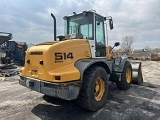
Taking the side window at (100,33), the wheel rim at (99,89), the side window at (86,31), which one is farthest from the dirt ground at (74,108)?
the side window at (86,31)

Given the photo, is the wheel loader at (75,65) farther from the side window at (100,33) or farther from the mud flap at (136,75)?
the mud flap at (136,75)

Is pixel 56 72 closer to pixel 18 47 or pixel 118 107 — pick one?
pixel 118 107

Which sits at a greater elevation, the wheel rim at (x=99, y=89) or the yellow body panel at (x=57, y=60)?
the yellow body panel at (x=57, y=60)

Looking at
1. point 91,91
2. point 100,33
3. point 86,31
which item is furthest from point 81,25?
point 91,91

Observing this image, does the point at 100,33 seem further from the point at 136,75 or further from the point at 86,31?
the point at 136,75

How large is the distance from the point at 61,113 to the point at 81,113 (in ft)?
1.73

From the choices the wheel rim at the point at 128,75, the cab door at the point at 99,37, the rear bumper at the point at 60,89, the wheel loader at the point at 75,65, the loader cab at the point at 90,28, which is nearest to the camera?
the rear bumper at the point at 60,89

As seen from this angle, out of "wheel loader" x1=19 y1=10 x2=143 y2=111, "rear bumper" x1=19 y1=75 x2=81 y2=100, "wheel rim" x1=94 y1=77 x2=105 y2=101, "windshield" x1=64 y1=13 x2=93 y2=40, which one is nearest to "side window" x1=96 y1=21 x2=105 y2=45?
"wheel loader" x1=19 y1=10 x2=143 y2=111

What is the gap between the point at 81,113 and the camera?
5262mm

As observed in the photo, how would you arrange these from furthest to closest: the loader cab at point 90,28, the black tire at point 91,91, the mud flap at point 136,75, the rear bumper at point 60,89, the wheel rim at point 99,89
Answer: the mud flap at point 136,75, the loader cab at point 90,28, the wheel rim at point 99,89, the black tire at point 91,91, the rear bumper at point 60,89

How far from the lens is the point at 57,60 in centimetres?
479

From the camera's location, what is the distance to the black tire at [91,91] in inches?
198

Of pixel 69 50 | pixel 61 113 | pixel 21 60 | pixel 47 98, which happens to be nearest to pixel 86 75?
pixel 69 50

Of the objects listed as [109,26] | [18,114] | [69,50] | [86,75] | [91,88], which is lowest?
[18,114]
